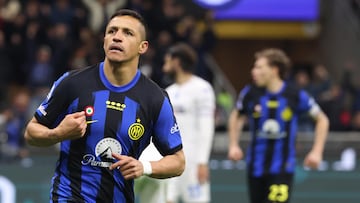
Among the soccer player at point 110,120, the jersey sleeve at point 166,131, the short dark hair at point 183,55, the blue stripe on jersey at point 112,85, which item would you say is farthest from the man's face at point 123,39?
the short dark hair at point 183,55

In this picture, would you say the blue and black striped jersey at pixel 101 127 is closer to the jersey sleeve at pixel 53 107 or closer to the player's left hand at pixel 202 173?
the jersey sleeve at pixel 53 107

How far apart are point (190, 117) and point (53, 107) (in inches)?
180

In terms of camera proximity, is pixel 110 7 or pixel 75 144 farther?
pixel 110 7

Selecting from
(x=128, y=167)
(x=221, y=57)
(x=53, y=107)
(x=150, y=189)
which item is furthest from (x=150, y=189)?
(x=221, y=57)

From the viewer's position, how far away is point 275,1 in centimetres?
1791

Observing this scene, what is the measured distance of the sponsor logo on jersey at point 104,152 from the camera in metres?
5.76

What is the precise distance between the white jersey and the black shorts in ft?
3.26

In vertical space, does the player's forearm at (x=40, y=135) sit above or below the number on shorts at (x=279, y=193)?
above

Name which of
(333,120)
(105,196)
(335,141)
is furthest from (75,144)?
(333,120)

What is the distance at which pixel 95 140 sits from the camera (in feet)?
18.9

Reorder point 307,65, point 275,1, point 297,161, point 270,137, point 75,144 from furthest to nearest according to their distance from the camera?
point 307,65, point 275,1, point 297,161, point 270,137, point 75,144

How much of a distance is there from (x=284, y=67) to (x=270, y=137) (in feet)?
2.27

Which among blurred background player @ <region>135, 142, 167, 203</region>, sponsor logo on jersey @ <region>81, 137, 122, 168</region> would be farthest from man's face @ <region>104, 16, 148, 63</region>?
blurred background player @ <region>135, 142, 167, 203</region>

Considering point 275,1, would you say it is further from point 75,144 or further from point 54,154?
point 75,144
